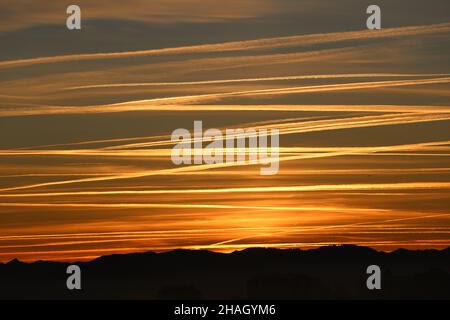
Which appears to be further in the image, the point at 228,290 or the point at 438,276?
the point at 438,276

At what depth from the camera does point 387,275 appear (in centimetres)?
6481

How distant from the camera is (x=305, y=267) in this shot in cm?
6494
